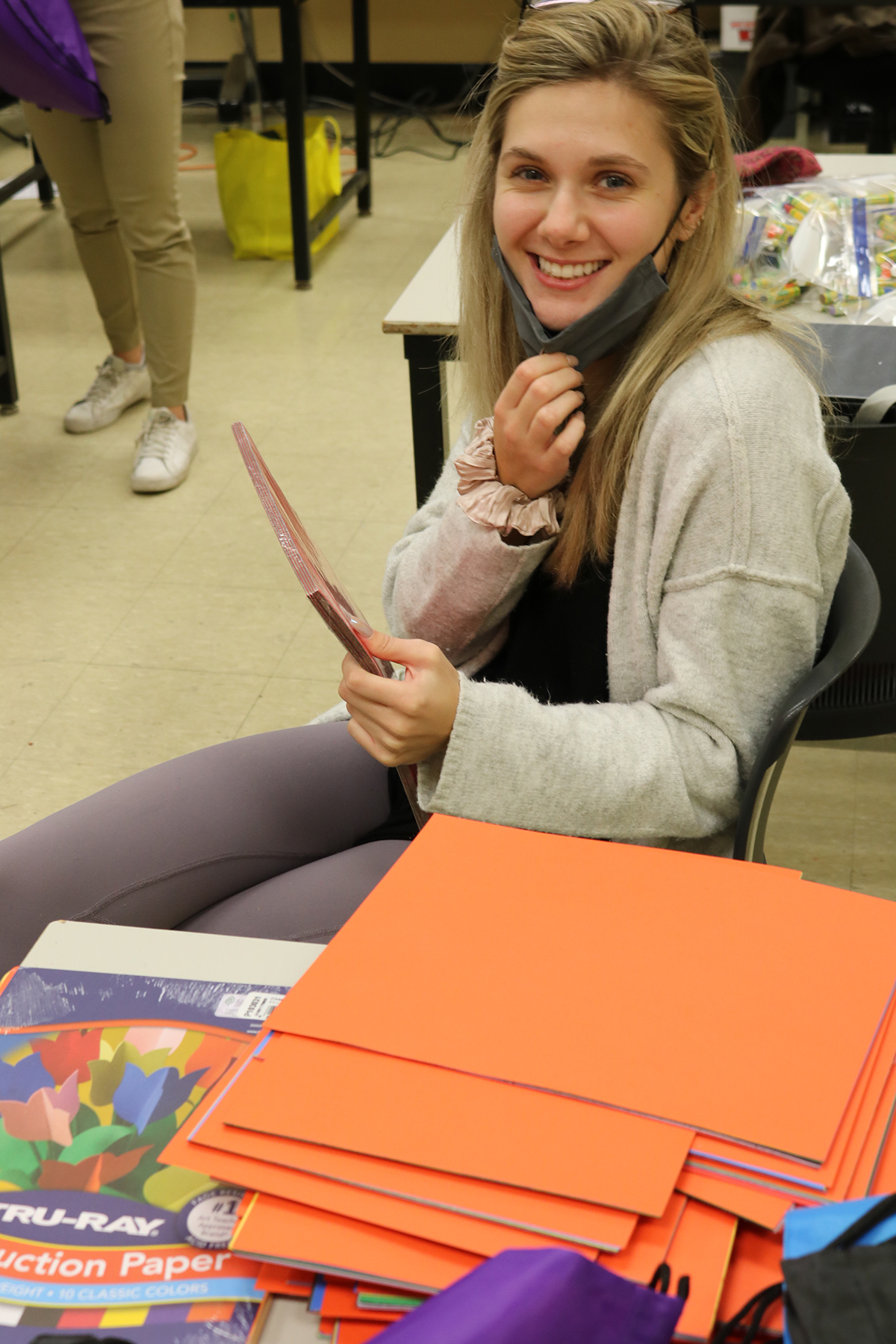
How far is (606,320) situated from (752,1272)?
0.79 metres

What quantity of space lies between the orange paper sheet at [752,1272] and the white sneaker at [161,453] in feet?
8.66

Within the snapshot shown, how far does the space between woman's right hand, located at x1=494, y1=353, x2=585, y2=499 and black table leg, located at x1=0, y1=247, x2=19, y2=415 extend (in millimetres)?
2436

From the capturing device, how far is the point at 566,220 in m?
1.09

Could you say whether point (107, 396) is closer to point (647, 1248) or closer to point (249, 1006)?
point (249, 1006)

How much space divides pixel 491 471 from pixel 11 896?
1.82 ft

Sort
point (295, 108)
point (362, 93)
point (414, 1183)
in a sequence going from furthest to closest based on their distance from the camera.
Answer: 1. point (362, 93)
2. point (295, 108)
3. point (414, 1183)

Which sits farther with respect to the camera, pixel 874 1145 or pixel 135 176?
pixel 135 176

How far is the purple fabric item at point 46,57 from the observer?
237 centimetres

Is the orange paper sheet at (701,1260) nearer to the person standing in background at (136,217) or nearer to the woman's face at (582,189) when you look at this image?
the woman's face at (582,189)

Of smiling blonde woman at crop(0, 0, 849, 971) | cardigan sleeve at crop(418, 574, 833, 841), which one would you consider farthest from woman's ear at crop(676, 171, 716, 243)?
cardigan sleeve at crop(418, 574, 833, 841)

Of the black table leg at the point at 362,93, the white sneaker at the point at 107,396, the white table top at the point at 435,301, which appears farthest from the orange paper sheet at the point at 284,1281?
the black table leg at the point at 362,93

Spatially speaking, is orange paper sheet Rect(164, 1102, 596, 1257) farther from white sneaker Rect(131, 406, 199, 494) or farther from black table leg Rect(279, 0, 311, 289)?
black table leg Rect(279, 0, 311, 289)

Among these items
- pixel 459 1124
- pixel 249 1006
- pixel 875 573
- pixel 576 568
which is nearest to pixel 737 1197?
pixel 459 1124

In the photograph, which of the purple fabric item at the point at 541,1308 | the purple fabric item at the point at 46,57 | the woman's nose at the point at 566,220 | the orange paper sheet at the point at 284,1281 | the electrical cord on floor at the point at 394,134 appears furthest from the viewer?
the electrical cord on floor at the point at 394,134
